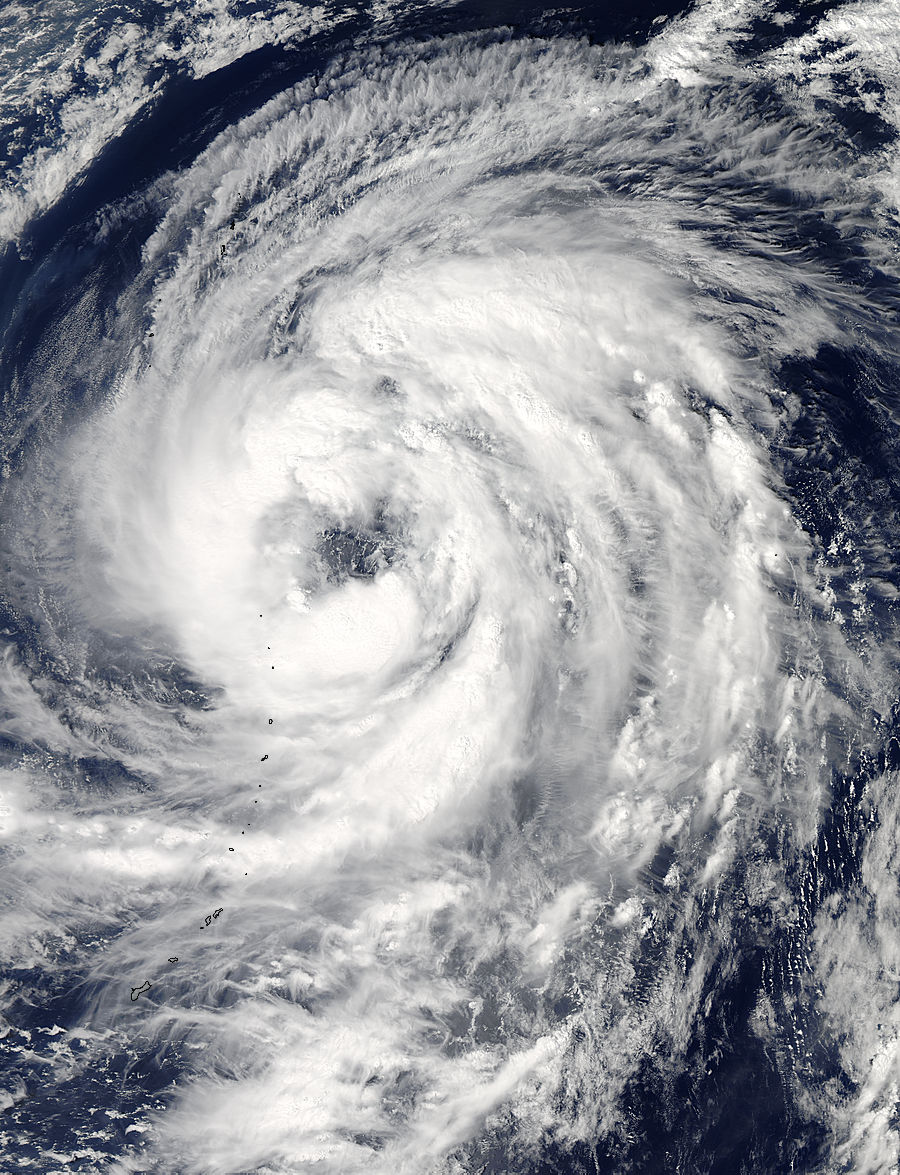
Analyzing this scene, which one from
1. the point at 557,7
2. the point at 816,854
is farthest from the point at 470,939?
the point at 557,7

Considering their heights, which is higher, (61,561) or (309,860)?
(61,561)

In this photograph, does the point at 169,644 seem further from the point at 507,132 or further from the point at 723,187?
the point at 723,187

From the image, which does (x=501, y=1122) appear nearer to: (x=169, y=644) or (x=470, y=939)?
(x=470, y=939)

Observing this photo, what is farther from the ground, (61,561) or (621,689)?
(61,561)

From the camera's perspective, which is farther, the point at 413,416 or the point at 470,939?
the point at 413,416

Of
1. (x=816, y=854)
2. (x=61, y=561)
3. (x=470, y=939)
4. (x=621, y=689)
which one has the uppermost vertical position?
(x=61, y=561)

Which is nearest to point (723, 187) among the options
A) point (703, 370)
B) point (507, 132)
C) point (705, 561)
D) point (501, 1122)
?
point (703, 370)
